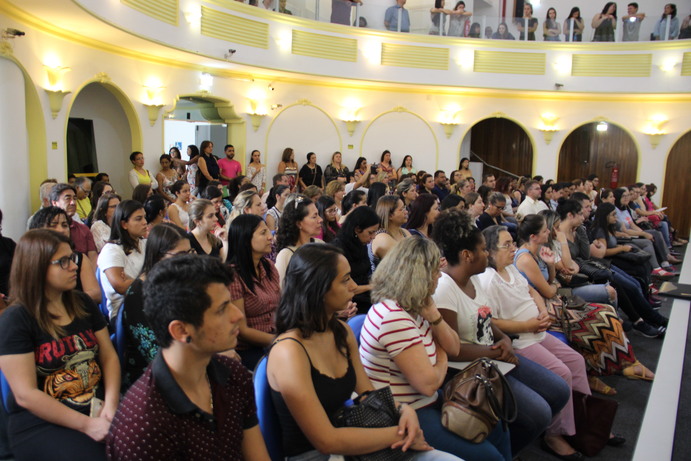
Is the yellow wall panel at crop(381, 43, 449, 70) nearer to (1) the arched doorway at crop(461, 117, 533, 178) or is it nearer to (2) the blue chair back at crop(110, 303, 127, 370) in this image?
(1) the arched doorway at crop(461, 117, 533, 178)

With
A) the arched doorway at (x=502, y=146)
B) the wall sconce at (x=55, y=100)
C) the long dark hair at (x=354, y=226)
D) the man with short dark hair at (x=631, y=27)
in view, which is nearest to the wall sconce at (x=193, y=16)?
the wall sconce at (x=55, y=100)

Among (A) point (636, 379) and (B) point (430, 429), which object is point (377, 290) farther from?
(A) point (636, 379)

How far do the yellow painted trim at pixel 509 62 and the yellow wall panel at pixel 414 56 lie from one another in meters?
0.74

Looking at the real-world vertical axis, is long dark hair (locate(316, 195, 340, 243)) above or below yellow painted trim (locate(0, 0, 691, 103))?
below

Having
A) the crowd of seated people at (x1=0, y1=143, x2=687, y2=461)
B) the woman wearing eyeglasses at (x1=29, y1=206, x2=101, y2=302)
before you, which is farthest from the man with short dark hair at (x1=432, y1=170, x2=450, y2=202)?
the woman wearing eyeglasses at (x1=29, y1=206, x2=101, y2=302)

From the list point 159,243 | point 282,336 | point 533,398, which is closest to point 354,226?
point 159,243

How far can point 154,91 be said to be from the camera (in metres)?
8.85

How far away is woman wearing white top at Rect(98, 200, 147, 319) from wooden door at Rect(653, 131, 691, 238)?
12.1 m

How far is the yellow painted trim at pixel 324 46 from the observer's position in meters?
10.5

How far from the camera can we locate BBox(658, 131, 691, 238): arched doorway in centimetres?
1234

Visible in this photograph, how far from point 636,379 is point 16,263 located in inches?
162

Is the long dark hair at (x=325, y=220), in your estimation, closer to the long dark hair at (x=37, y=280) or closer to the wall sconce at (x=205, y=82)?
→ the long dark hair at (x=37, y=280)

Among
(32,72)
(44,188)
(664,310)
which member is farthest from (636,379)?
(32,72)

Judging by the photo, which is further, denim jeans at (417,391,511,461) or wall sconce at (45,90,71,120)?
wall sconce at (45,90,71,120)
